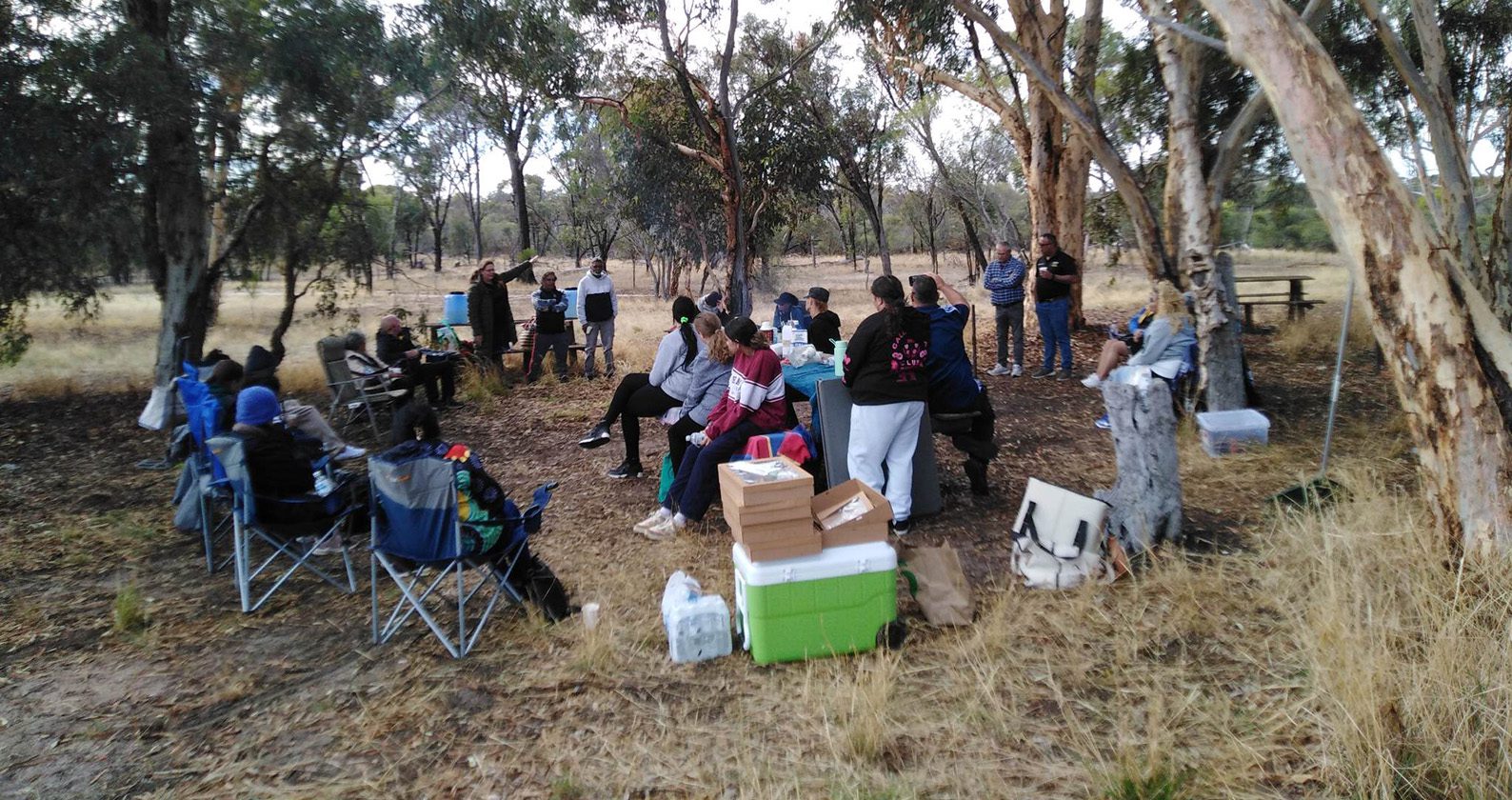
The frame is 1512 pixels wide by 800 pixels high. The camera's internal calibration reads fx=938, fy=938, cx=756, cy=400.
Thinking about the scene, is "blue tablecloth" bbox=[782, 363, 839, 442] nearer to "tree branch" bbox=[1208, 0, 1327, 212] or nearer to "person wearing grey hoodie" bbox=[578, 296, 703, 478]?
"person wearing grey hoodie" bbox=[578, 296, 703, 478]

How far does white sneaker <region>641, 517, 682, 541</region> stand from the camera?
554cm

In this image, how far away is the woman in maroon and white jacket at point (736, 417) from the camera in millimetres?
5379

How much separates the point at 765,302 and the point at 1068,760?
887 inches

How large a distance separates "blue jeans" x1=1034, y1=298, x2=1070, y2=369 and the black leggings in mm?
5336

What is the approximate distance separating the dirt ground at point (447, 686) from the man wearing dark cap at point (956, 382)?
14.5 inches

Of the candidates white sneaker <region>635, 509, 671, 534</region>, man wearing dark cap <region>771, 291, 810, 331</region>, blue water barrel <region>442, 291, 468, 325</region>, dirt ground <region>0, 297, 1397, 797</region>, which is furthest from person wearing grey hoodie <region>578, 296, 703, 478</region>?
blue water barrel <region>442, 291, 468, 325</region>

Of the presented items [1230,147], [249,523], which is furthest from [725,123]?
[249,523]

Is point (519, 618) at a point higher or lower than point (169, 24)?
lower

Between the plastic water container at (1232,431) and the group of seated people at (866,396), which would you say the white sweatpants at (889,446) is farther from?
the plastic water container at (1232,431)

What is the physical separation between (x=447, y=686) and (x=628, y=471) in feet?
10.9

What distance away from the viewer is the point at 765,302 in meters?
25.2

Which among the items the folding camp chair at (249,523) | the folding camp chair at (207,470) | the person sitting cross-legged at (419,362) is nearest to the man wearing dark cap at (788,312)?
the person sitting cross-legged at (419,362)

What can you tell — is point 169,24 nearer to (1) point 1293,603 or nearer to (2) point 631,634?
(2) point 631,634

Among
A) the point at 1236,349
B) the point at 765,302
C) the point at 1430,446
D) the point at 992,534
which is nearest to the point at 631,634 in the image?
the point at 992,534
